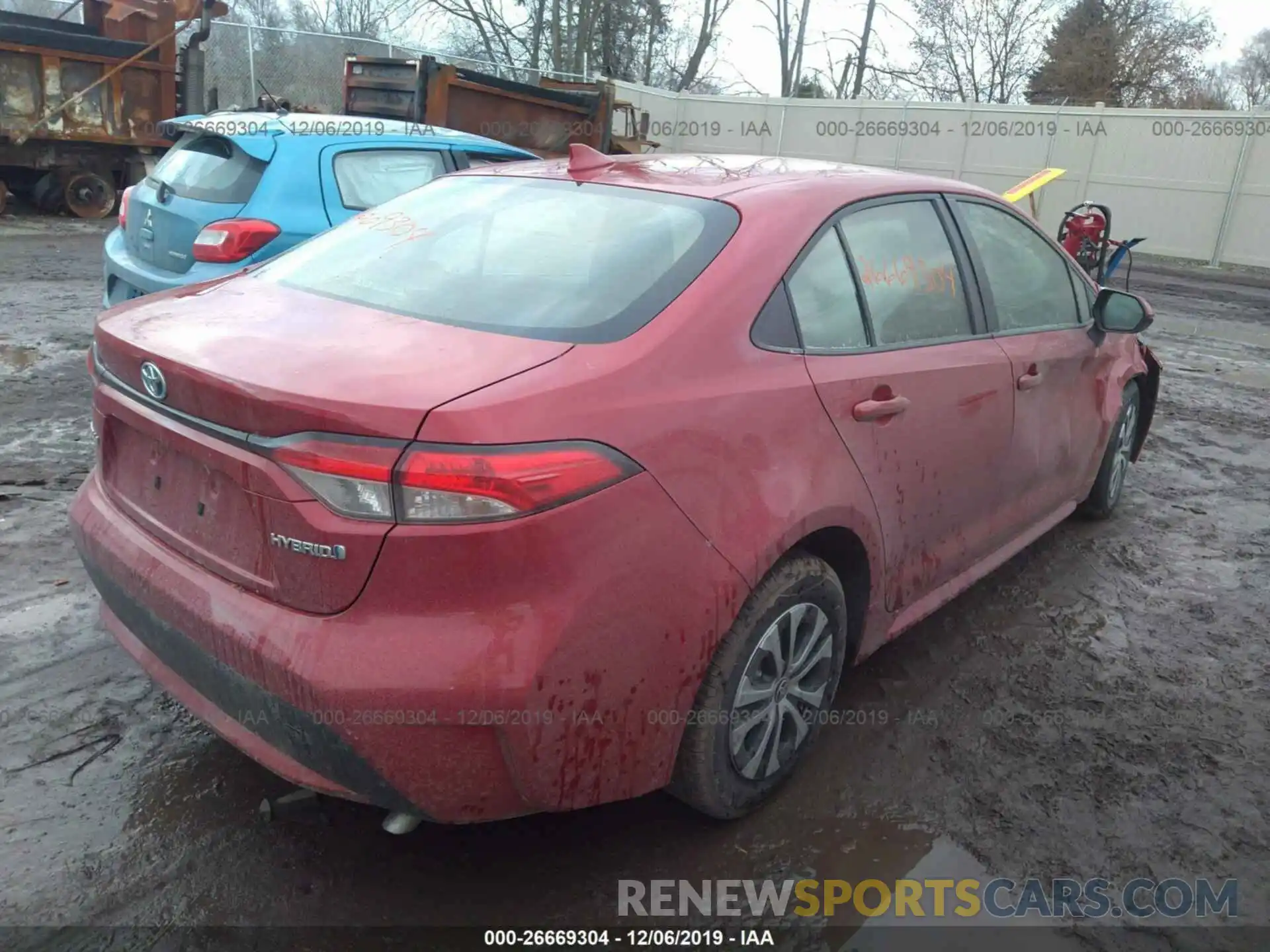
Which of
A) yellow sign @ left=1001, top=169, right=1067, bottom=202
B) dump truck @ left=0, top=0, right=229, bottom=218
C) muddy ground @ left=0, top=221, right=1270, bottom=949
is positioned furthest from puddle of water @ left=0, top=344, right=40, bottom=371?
yellow sign @ left=1001, top=169, right=1067, bottom=202

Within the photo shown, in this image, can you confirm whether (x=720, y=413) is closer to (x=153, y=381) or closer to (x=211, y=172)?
(x=153, y=381)

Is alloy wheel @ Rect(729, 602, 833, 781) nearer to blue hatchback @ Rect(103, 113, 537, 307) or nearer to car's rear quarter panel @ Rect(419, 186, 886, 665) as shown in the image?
car's rear quarter panel @ Rect(419, 186, 886, 665)

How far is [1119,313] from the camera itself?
3.98 meters

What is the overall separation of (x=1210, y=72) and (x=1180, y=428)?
35551 millimetres

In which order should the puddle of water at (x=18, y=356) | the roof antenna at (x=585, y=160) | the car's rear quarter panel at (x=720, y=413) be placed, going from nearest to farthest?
the car's rear quarter panel at (x=720, y=413), the roof antenna at (x=585, y=160), the puddle of water at (x=18, y=356)

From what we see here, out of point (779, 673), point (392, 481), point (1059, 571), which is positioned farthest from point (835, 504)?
point (1059, 571)

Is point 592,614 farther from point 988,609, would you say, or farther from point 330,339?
point 988,609

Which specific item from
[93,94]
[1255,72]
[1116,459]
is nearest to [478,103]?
[93,94]

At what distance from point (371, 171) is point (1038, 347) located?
3.99 metres

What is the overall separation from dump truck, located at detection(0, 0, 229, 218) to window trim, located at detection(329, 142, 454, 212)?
8.79m

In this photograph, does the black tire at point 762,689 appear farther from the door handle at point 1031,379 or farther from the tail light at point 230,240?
the tail light at point 230,240

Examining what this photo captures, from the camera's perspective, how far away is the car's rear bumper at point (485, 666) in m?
1.89

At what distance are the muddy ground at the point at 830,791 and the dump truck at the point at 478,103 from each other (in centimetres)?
904

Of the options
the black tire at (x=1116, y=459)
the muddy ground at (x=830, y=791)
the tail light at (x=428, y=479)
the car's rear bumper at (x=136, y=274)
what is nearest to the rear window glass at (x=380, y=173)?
the car's rear bumper at (x=136, y=274)
